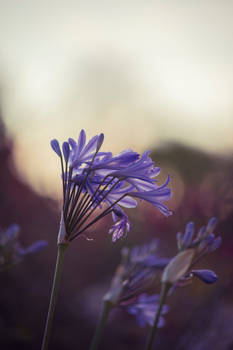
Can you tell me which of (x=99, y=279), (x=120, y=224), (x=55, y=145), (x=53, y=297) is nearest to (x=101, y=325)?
(x=53, y=297)

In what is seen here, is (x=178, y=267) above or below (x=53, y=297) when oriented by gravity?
above

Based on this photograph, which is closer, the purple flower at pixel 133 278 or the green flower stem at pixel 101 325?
the green flower stem at pixel 101 325

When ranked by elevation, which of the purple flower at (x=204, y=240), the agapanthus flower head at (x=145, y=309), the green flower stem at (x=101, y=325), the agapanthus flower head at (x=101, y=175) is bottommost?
the green flower stem at (x=101, y=325)

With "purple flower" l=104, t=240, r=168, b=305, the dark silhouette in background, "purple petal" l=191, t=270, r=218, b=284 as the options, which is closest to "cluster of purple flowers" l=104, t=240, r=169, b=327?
"purple flower" l=104, t=240, r=168, b=305

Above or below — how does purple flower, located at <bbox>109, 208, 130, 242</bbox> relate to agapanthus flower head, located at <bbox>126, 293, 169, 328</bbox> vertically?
above

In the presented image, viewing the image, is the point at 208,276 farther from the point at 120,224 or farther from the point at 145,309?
the point at 145,309

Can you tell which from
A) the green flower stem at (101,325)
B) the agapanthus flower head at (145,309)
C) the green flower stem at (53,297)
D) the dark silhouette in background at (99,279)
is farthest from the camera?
the dark silhouette in background at (99,279)

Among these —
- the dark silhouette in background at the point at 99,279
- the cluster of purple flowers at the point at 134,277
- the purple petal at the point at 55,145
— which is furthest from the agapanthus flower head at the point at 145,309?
the purple petal at the point at 55,145

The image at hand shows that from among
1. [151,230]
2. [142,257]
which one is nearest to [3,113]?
[151,230]

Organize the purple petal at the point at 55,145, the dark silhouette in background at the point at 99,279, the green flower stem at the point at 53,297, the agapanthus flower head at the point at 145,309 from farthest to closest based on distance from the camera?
the dark silhouette in background at the point at 99,279
the agapanthus flower head at the point at 145,309
the purple petal at the point at 55,145
the green flower stem at the point at 53,297

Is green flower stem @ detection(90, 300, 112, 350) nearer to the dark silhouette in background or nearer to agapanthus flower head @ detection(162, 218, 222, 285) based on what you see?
agapanthus flower head @ detection(162, 218, 222, 285)

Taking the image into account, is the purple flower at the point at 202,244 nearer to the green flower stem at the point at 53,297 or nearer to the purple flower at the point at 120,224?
the purple flower at the point at 120,224
